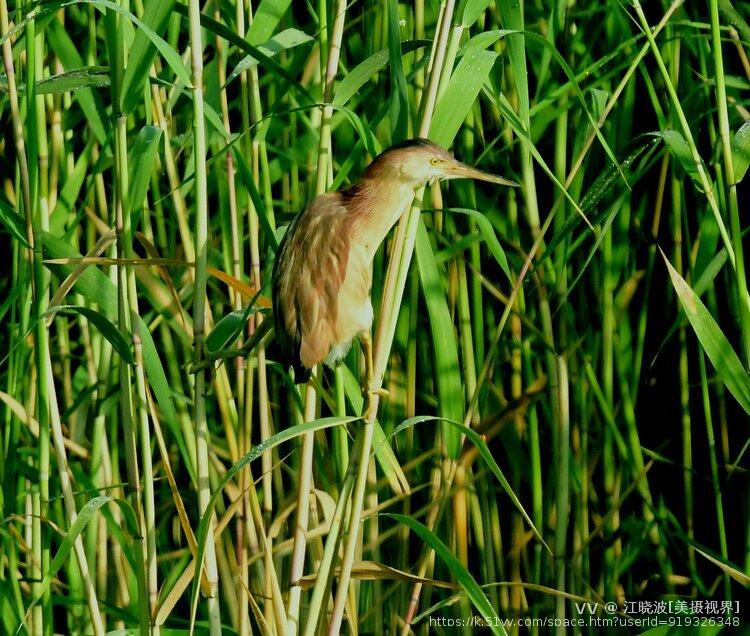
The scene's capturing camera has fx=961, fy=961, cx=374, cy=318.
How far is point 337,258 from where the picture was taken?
56.4 inches

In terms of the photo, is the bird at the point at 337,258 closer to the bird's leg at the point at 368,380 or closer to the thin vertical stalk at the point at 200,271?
the bird's leg at the point at 368,380

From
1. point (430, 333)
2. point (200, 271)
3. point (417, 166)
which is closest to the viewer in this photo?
point (200, 271)

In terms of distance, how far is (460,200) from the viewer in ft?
5.62

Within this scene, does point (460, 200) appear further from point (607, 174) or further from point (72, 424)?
point (72, 424)

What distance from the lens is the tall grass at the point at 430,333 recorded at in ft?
4.64

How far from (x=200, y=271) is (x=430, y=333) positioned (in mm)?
664

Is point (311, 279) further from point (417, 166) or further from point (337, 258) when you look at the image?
point (417, 166)

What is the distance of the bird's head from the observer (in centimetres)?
131

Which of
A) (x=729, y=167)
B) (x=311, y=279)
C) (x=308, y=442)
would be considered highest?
(x=729, y=167)

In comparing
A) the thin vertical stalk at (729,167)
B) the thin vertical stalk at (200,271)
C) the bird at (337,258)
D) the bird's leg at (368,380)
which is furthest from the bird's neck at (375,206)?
the thin vertical stalk at (729,167)

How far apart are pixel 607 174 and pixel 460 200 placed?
0.88ft

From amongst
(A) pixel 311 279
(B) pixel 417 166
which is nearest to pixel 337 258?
(A) pixel 311 279

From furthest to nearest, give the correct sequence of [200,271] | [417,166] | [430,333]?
[430,333], [417,166], [200,271]

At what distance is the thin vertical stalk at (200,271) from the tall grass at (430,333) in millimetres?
82
